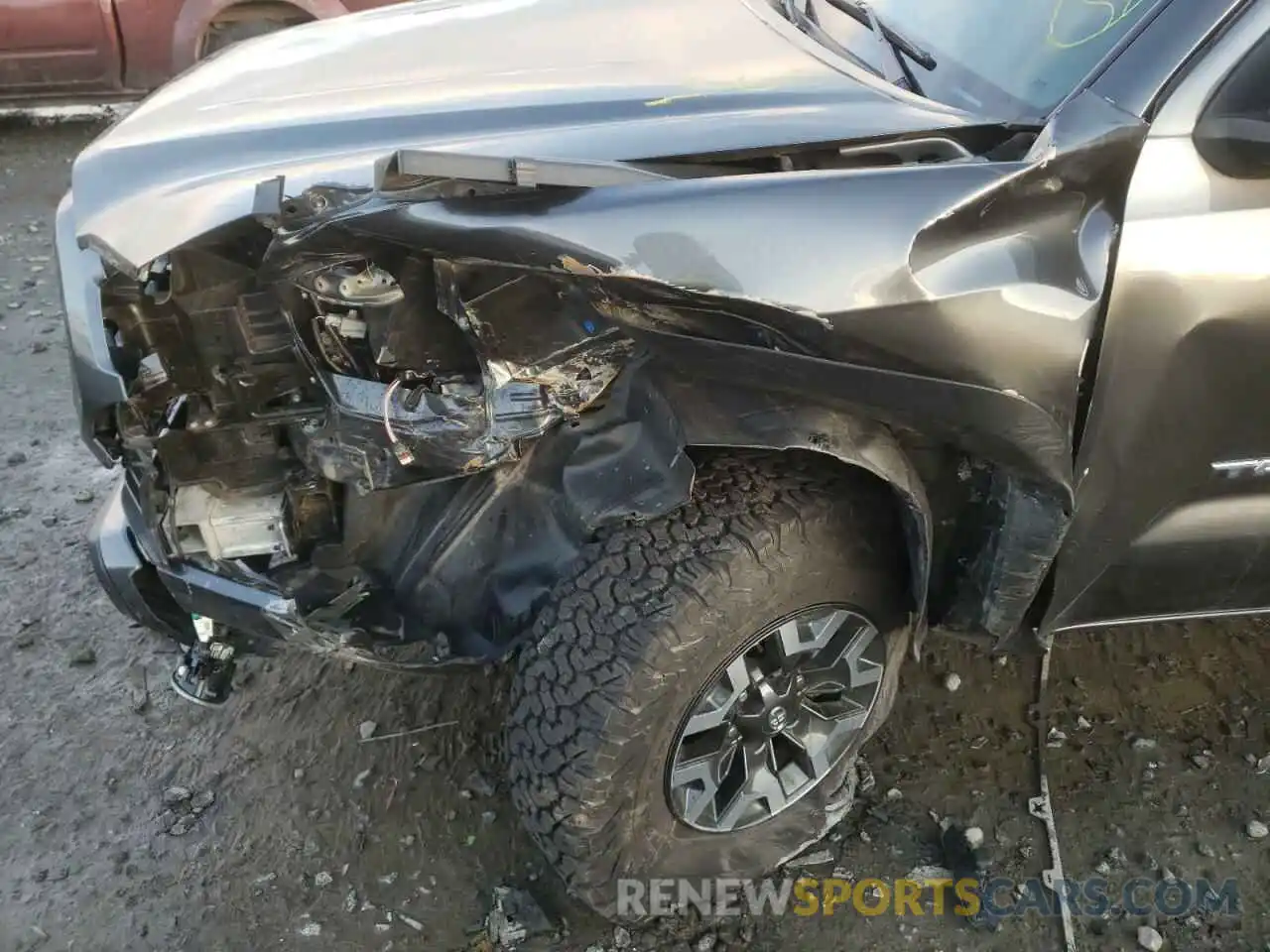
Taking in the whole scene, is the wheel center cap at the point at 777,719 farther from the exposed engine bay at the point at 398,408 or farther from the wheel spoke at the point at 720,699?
the exposed engine bay at the point at 398,408

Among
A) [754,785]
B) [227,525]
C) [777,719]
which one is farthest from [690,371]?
[227,525]

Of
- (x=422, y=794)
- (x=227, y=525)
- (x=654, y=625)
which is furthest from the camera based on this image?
(x=422, y=794)

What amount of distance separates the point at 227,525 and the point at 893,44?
5.91ft

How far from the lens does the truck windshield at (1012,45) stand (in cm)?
201

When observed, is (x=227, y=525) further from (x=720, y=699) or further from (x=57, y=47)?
(x=57, y=47)

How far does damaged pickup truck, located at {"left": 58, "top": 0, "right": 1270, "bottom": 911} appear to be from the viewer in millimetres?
1729

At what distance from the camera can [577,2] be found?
273cm

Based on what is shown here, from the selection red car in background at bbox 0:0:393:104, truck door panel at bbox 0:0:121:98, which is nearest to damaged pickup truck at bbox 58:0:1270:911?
red car in background at bbox 0:0:393:104

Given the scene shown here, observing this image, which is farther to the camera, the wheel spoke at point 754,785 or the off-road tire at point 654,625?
the wheel spoke at point 754,785

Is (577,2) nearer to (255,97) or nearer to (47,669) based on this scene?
(255,97)

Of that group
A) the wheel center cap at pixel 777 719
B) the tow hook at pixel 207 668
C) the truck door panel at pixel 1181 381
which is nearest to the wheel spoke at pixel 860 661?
the wheel center cap at pixel 777 719

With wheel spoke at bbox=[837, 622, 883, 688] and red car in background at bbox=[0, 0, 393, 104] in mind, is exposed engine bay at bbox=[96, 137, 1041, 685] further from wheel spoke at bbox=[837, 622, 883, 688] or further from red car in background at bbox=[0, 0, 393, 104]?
red car in background at bbox=[0, 0, 393, 104]

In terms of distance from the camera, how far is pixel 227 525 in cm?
223

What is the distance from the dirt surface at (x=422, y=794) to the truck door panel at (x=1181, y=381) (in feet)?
2.06
